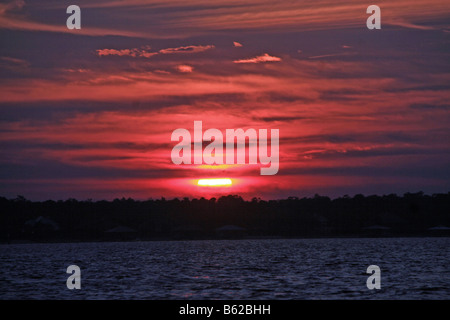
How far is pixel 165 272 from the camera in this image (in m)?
82.0

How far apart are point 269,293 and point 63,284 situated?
22.2 m
